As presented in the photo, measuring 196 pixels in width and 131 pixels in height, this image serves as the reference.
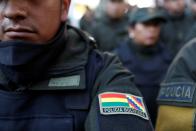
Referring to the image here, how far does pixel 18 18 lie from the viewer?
4.84 feet

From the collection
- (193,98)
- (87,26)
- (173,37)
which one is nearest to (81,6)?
(87,26)

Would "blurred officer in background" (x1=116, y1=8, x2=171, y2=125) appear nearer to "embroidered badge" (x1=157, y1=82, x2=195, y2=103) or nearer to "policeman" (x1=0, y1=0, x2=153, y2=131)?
"embroidered badge" (x1=157, y1=82, x2=195, y2=103)

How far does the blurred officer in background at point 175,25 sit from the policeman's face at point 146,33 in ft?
1.54

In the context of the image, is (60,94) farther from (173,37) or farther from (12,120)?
(173,37)

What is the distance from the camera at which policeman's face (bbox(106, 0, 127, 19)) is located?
17.6 feet

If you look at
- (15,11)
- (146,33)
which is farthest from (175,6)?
(15,11)

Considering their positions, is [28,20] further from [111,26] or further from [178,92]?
[111,26]

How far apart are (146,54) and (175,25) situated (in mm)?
1467

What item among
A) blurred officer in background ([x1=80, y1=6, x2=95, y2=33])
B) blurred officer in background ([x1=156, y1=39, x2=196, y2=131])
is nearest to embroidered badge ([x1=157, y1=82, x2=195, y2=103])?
blurred officer in background ([x1=156, y1=39, x2=196, y2=131])

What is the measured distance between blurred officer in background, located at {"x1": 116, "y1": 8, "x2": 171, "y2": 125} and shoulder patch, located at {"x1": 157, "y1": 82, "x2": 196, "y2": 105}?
3.91ft

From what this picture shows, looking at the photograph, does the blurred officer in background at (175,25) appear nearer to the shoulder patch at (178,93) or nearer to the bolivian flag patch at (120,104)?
the shoulder patch at (178,93)

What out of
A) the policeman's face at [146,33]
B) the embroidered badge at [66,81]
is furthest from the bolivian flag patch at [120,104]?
the policeman's face at [146,33]

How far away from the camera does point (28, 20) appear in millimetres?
1488

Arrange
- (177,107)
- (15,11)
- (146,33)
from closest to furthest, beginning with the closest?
(15,11), (177,107), (146,33)
